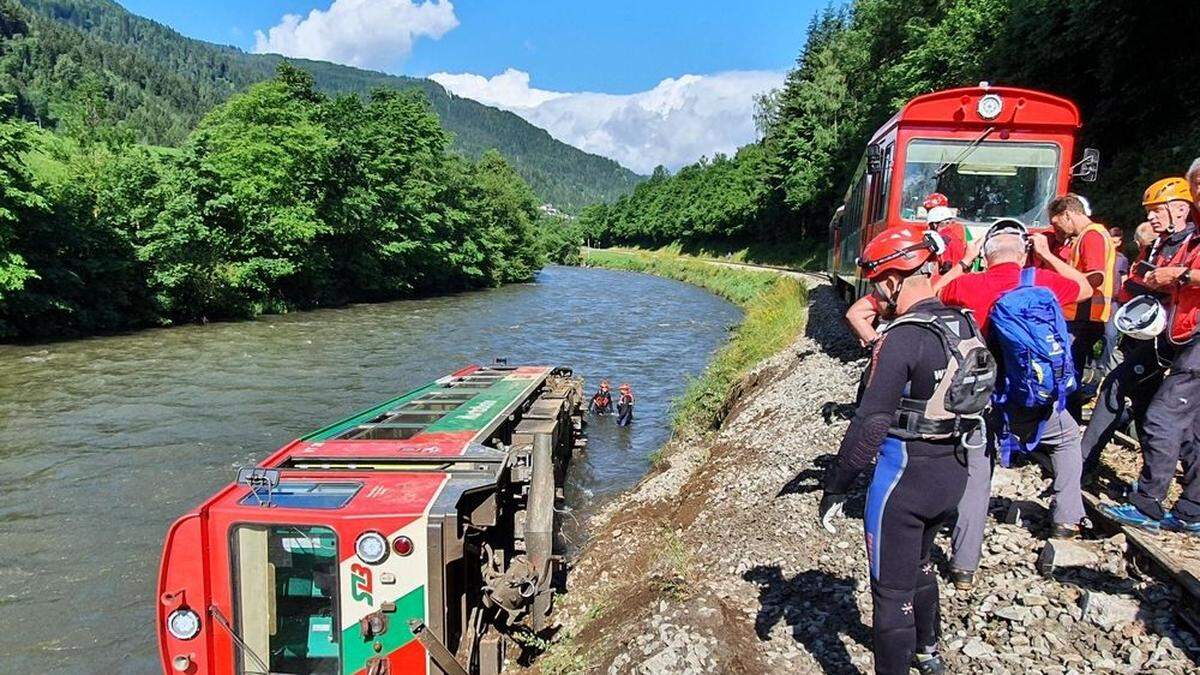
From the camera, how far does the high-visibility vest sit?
5.38 metres

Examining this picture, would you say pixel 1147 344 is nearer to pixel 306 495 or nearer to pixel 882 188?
pixel 306 495

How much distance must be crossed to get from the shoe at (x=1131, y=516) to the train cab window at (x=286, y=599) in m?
5.06

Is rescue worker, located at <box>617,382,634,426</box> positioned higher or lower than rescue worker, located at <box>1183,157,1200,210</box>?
lower

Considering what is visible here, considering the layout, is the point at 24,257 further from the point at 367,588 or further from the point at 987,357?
the point at 987,357

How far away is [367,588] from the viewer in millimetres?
4566

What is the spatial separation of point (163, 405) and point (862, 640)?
51.8ft

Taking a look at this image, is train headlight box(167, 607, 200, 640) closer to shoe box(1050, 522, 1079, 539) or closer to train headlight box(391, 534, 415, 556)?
train headlight box(391, 534, 415, 556)

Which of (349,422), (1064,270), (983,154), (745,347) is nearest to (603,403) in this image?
(745,347)

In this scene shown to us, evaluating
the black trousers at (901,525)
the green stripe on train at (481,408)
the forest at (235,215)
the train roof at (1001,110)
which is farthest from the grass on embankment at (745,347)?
the forest at (235,215)

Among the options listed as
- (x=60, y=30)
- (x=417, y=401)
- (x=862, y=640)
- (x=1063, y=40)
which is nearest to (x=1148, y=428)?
(x=862, y=640)

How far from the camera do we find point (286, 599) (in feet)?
15.7

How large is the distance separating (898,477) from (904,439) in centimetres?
18

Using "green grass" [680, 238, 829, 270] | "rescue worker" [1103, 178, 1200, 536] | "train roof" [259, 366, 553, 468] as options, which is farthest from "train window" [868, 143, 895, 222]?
"green grass" [680, 238, 829, 270]

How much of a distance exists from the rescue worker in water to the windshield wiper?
7489 mm
